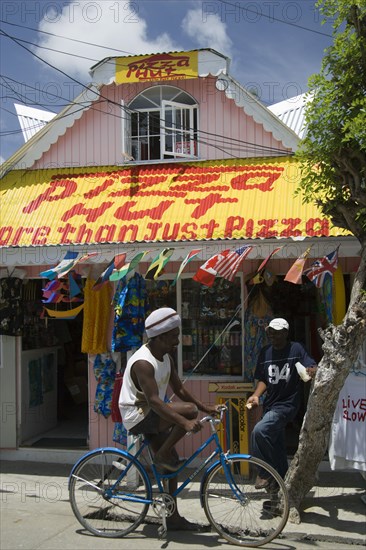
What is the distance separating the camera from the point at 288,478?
20.1 feet

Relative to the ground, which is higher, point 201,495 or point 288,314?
point 288,314

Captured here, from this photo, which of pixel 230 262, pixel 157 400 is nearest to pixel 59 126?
pixel 230 262

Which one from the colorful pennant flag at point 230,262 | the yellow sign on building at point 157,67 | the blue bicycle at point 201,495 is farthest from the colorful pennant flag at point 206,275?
the yellow sign on building at point 157,67

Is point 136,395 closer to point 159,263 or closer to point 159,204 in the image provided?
point 159,263

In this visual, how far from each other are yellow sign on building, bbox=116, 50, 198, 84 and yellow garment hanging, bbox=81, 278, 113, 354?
3.35m

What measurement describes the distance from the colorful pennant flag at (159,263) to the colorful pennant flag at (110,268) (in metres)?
0.39

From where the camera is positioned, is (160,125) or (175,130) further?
(160,125)

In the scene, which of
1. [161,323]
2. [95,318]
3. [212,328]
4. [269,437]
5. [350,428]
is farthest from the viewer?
[212,328]

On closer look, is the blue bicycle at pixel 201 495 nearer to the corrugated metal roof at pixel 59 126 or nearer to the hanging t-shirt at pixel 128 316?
the hanging t-shirt at pixel 128 316

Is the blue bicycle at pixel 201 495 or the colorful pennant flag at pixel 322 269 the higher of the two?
the colorful pennant flag at pixel 322 269

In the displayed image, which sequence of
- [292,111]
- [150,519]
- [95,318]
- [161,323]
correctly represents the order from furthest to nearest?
[292,111] < [95,318] < [150,519] < [161,323]

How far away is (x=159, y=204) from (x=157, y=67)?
226cm

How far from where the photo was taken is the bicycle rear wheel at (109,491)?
221 inches

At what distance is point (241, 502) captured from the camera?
5406 mm
